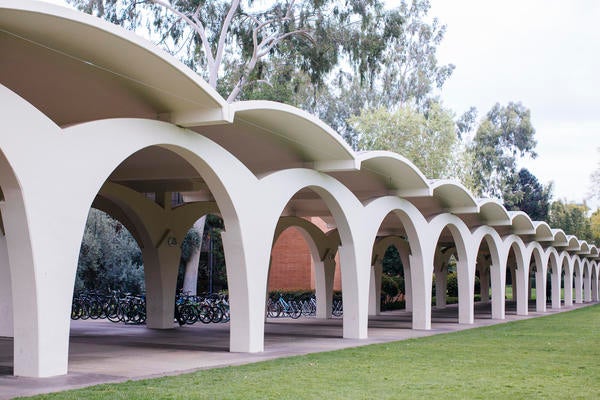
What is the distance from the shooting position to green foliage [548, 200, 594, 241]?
59.7 meters

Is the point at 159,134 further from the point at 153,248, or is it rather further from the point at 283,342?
the point at 153,248

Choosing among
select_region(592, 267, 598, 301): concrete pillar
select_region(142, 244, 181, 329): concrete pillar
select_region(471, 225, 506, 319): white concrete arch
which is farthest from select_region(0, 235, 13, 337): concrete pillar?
select_region(592, 267, 598, 301): concrete pillar

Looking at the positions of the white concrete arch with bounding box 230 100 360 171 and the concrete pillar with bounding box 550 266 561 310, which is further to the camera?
the concrete pillar with bounding box 550 266 561 310

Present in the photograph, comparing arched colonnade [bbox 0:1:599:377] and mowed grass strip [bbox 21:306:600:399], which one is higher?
arched colonnade [bbox 0:1:599:377]

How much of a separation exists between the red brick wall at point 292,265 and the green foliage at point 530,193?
23258 millimetres

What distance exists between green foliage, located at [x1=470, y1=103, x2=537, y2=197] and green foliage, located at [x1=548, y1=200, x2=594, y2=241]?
559 centimetres

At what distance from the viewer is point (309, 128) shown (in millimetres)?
14172

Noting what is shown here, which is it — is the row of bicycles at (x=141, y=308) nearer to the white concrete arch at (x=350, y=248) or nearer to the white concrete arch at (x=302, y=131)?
the white concrete arch at (x=350, y=248)

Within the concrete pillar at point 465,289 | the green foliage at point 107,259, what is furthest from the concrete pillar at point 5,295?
the concrete pillar at point 465,289

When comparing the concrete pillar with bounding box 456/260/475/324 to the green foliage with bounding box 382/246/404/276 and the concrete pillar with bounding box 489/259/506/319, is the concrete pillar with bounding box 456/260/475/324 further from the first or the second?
the green foliage with bounding box 382/246/404/276

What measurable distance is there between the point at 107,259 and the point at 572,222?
1607 inches

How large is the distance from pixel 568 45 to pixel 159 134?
2977cm

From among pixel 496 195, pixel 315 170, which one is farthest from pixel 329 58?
pixel 496 195

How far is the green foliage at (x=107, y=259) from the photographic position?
28641mm
